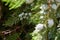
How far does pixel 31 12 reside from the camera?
966 millimetres

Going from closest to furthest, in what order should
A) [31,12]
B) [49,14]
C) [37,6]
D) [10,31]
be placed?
[49,14], [37,6], [31,12], [10,31]

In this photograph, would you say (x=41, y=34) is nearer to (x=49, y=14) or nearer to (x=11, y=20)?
(x=49, y=14)

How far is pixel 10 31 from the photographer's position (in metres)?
1.11

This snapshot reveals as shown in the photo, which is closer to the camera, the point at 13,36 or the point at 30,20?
the point at 30,20

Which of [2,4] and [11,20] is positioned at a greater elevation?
[2,4]

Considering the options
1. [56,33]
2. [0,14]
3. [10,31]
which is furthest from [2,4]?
[56,33]

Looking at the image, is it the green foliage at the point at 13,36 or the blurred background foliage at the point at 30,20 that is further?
the green foliage at the point at 13,36

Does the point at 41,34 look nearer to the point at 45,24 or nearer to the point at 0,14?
the point at 45,24

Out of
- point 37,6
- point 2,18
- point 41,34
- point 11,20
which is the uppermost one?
point 2,18

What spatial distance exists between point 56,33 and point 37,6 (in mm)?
148

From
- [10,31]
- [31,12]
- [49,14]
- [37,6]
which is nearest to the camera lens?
[49,14]

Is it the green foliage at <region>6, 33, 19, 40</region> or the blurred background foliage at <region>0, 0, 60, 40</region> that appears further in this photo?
the green foliage at <region>6, 33, 19, 40</region>

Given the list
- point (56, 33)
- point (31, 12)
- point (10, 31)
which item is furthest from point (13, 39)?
point (56, 33)

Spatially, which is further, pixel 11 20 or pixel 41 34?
pixel 11 20
